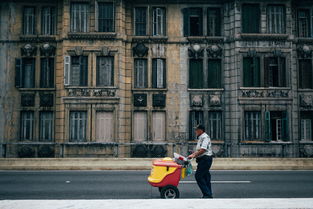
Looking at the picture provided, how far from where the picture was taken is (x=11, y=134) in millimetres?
22203

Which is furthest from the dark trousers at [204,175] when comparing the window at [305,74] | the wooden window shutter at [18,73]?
the wooden window shutter at [18,73]

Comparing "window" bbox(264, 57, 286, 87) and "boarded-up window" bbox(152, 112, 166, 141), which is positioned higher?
"window" bbox(264, 57, 286, 87)

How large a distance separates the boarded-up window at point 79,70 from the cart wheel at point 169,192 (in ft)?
49.2

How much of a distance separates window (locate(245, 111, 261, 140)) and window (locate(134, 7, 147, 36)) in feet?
30.5

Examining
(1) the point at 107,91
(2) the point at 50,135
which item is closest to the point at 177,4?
(1) the point at 107,91

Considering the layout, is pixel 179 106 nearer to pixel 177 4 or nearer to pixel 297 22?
pixel 177 4

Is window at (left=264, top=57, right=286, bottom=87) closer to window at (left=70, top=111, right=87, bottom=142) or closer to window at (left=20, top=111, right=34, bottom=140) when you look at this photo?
window at (left=70, top=111, right=87, bottom=142)

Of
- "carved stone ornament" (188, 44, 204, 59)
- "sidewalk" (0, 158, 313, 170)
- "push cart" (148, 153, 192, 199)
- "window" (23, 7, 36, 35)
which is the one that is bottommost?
"sidewalk" (0, 158, 313, 170)

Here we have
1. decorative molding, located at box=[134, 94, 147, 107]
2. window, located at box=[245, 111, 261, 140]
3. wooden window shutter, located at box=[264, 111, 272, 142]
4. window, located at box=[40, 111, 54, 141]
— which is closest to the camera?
wooden window shutter, located at box=[264, 111, 272, 142]

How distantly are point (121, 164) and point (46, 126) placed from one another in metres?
8.03

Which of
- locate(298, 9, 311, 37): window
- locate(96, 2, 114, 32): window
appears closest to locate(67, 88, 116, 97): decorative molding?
locate(96, 2, 114, 32): window

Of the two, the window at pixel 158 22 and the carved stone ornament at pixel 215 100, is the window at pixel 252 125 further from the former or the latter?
the window at pixel 158 22

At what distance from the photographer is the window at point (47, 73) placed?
22.6m

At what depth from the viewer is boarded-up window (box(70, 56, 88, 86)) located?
2181 centimetres
